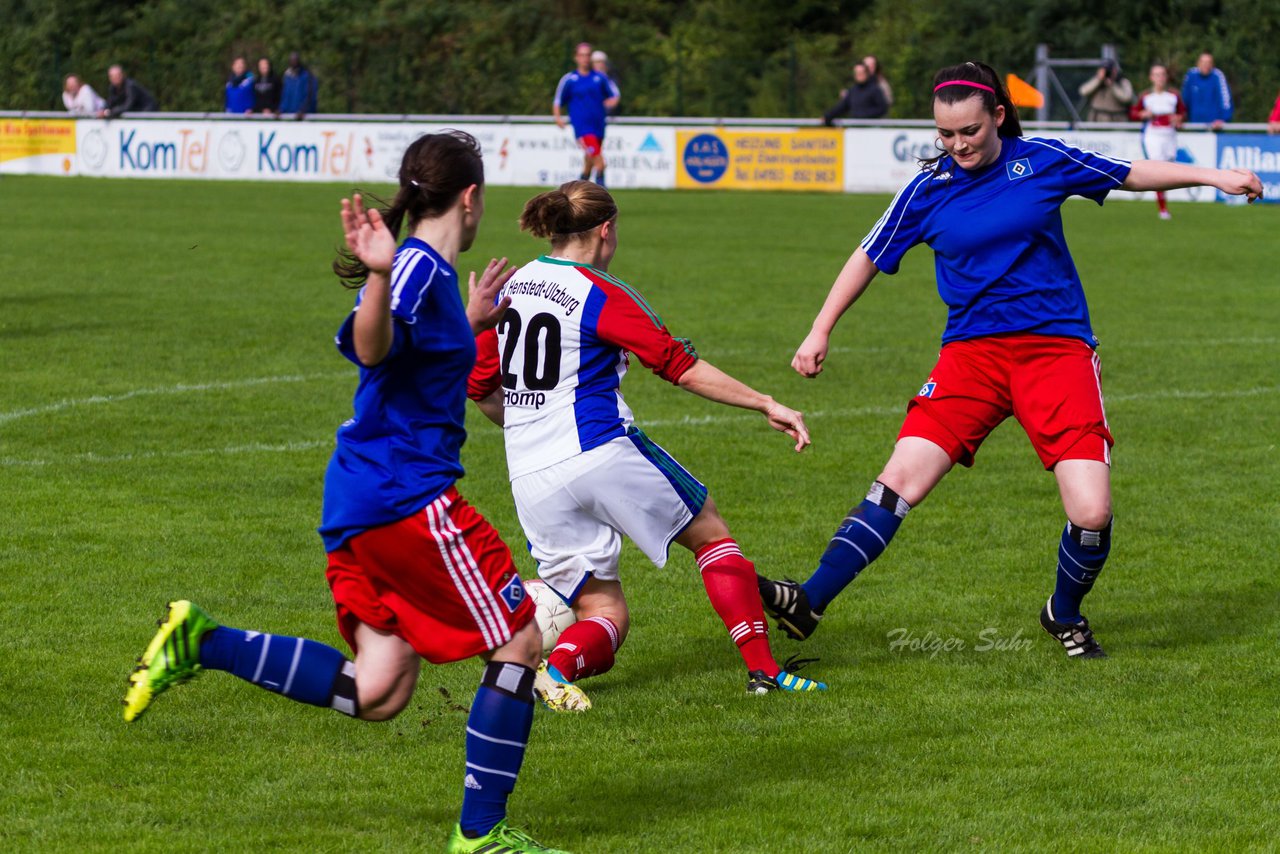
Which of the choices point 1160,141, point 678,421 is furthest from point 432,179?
point 1160,141

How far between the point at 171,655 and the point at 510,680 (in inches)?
33.3

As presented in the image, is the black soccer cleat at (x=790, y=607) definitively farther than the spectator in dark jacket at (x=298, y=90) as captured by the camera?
No

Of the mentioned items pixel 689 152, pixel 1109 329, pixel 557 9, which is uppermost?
pixel 557 9

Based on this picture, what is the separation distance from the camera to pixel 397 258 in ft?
13.2

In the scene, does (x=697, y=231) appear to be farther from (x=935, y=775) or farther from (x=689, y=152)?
(x=935, y=775)

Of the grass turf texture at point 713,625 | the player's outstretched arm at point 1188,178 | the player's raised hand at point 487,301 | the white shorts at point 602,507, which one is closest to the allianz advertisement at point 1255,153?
the grass turf texture at point 713,625

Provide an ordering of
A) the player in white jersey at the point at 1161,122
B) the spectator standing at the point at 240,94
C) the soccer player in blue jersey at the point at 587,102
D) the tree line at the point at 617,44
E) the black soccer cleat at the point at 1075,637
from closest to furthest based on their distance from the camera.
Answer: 1. the black soccer cleat at the point at 1075,637
2. the player in white jersey at the point at 1161,122
3. the soccer player in blue jersey at the point at 587,102
4. the spectator standing at the point at 240,94
5. the tree line at the point at 617,44

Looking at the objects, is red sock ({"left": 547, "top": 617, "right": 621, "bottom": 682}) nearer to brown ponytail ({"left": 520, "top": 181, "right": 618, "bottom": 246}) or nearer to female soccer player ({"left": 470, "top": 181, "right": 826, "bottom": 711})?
female soccer player ({"left": 470, "top": 181, "right": 826, "bottom": 711})

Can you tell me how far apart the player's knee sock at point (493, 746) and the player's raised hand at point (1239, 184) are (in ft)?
9.71

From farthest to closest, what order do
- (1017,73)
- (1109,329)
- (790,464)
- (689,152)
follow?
(1017,73)
(689,152)
(1109,329)
(790,464)

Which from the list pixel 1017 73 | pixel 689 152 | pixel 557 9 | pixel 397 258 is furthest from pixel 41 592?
pixel 557 9

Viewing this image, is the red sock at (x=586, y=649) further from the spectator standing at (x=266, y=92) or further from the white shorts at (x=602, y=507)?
the spectator standing at (x=266, y=92)

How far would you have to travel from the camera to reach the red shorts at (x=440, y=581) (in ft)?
13.2

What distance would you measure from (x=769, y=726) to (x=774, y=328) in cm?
911
